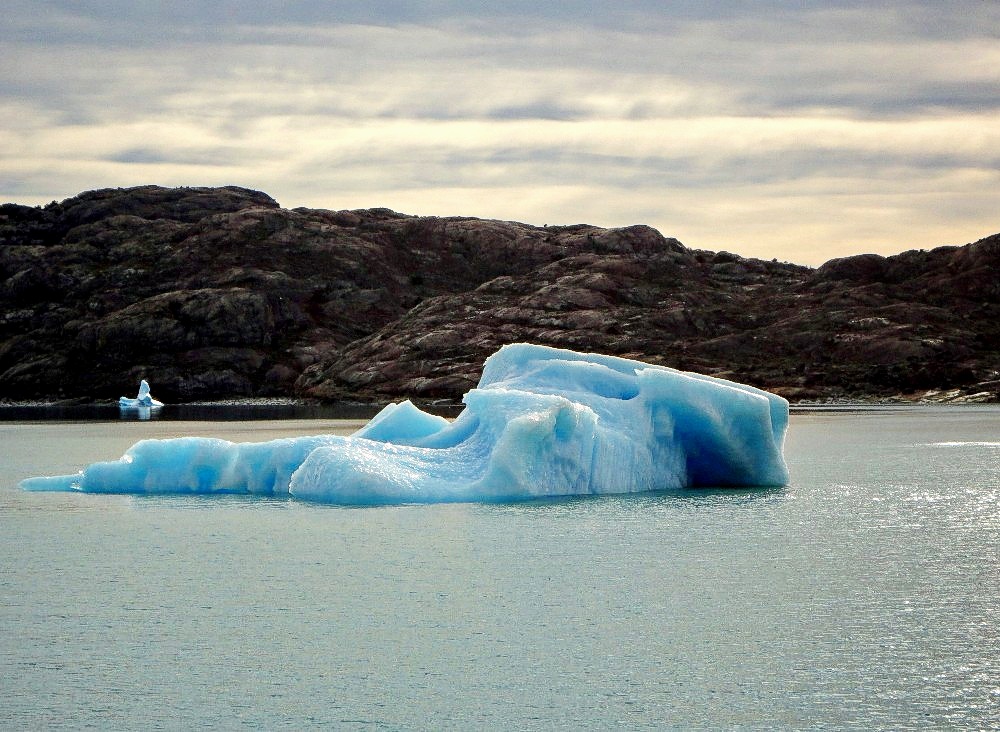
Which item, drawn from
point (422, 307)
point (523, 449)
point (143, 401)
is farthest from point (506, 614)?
point (422, 307)

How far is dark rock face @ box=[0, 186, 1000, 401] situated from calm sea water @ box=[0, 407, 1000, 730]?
79.6 metres

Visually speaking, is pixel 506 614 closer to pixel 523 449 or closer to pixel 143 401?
pixel 523 449

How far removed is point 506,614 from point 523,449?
9.86 meters

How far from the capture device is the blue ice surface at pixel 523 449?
2456cm

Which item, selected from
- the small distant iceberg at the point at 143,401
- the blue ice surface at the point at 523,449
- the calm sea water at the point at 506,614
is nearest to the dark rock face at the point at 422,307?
the small distant iceberg at the point at 143,401

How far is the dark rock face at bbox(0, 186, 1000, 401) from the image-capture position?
109875 millimetres

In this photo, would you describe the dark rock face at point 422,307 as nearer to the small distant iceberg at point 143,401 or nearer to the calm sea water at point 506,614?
the small distant iceberg at point 143,401

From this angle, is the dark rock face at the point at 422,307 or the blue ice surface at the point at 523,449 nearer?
the blue ice surface at the point at 523,449

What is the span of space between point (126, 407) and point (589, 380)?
3663 inches

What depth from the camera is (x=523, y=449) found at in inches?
961

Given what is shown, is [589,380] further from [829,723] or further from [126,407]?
[126,407]

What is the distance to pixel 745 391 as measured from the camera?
26.8 metres

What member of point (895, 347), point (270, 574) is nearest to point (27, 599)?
point (270, 574)

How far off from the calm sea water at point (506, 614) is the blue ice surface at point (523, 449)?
83cm
